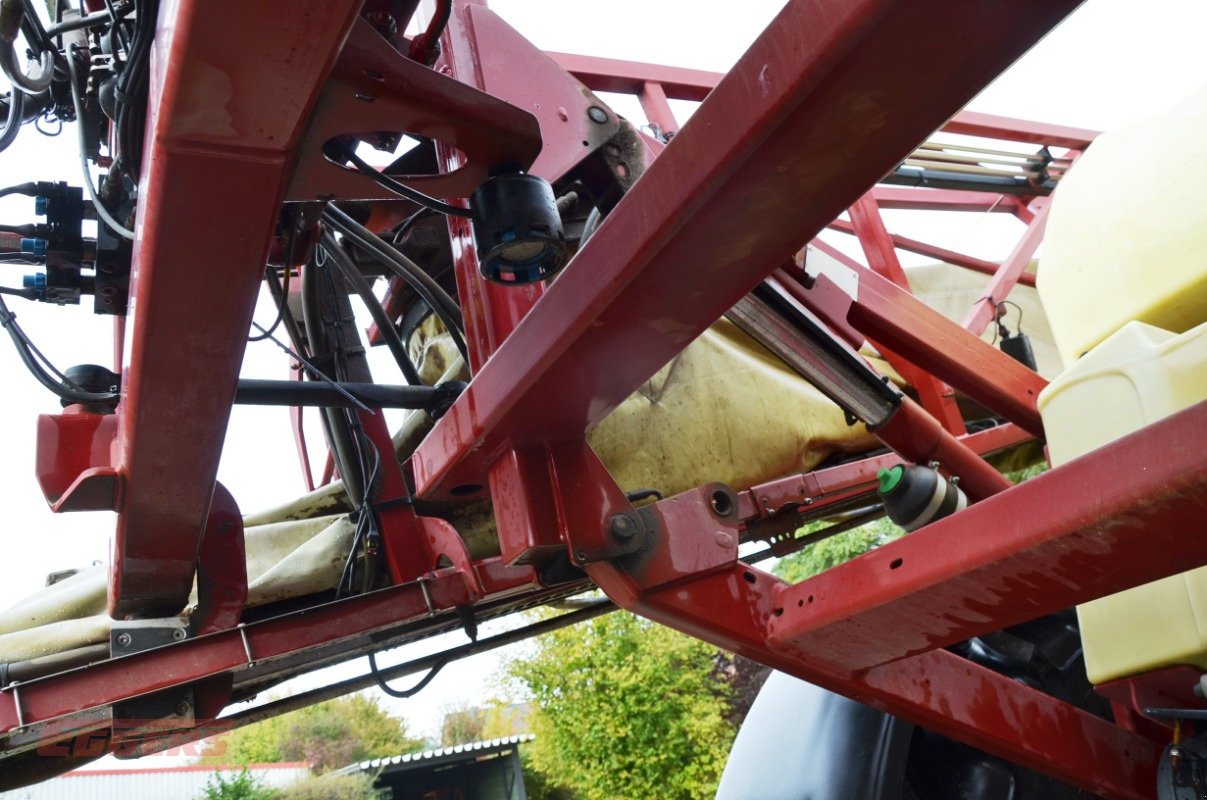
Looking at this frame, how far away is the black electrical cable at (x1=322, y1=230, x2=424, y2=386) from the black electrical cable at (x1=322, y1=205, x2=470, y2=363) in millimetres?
60

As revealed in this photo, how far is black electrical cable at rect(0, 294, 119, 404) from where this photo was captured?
5.48ft

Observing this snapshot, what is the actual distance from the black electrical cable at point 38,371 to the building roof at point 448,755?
1997 centimetres

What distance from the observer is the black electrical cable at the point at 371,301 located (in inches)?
87.0

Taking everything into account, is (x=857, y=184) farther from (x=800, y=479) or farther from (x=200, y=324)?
(x=800, y=479)

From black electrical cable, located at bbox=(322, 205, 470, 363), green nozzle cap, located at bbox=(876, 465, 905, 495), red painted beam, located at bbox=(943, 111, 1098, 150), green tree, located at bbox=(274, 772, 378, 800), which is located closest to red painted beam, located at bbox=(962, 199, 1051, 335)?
red painted beam, located at bbox=(943, 111, 1098, 150)

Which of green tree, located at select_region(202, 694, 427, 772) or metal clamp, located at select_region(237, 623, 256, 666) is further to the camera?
green tree, located at select_region(202, 694, 427, 772)

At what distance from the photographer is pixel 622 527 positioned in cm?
173

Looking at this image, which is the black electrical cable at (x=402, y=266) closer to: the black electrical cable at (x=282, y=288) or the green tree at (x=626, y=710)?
the black electrical cable at (x=282, y=288)

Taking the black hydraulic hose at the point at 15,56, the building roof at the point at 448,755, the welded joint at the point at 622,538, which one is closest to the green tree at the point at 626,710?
the building roof at the point at 448,755

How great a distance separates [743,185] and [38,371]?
48.4 inches

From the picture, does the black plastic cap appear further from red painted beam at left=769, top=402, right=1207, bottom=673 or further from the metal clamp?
the metal clamp

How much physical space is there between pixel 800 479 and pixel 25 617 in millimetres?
1797

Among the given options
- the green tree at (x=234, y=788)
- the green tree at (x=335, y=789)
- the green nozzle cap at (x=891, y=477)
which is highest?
the green nozzle cap at (x=891, y=477)

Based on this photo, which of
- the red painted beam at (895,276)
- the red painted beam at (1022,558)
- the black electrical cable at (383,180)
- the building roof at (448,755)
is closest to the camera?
the red painted beam at (1022,558)
